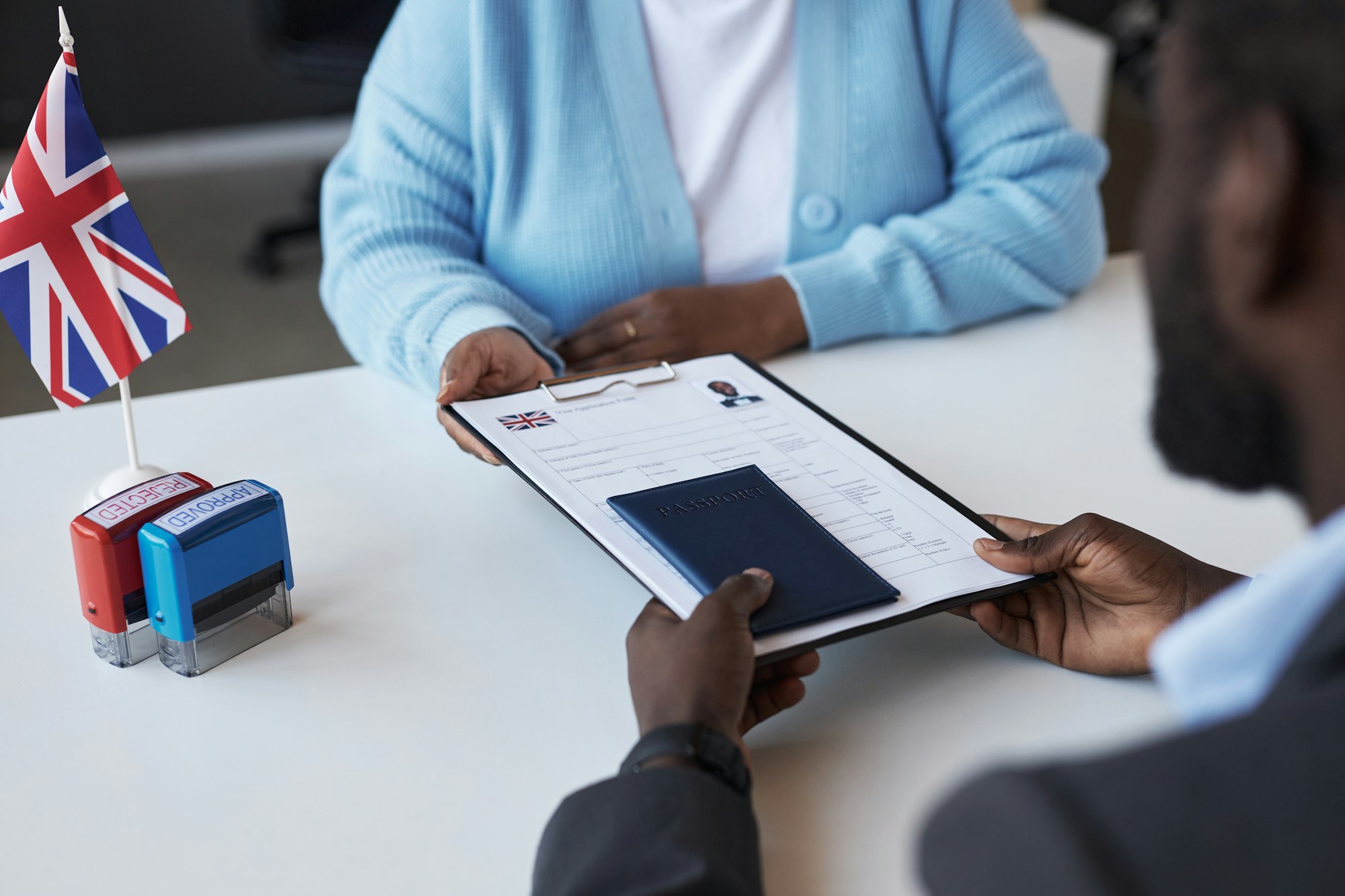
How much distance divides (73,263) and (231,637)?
29 cm

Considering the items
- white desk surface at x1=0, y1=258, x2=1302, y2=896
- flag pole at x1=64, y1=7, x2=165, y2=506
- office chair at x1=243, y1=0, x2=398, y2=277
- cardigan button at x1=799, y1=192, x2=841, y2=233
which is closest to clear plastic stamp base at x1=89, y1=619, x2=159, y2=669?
white desk surface at x1=0, y1=258, x2=1302, y2=896

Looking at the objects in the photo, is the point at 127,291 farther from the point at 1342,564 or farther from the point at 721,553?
the point at 1342,564

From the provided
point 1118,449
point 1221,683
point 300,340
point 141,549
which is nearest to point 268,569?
point 141,549

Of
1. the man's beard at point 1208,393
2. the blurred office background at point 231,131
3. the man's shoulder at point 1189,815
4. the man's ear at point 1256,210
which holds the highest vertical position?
the man's ear at point 1256,210

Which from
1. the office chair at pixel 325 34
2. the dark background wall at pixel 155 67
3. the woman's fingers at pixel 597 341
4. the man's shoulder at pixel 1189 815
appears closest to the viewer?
the man's shoulder at pixel 1189 815

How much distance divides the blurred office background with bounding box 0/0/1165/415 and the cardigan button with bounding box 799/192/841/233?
151 cm

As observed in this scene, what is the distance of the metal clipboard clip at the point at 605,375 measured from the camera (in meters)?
0.90

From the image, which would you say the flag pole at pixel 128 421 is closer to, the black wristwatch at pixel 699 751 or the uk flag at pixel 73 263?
the uk flag at pixel 73 263

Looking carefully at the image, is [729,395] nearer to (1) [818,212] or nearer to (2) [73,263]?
(1) [818,212]

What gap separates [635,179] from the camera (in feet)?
3.73

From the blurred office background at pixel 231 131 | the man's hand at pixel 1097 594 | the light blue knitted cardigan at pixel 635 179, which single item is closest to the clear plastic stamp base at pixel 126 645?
the light blue knitted cardigan at pixel 635 179

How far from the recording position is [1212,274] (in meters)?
0.42

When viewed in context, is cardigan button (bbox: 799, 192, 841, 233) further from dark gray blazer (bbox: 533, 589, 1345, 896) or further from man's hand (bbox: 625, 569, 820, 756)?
dark gray blazer (bbox: 533, 589, 1345, 896)

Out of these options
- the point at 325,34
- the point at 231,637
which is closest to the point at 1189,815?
the point at 231,637
